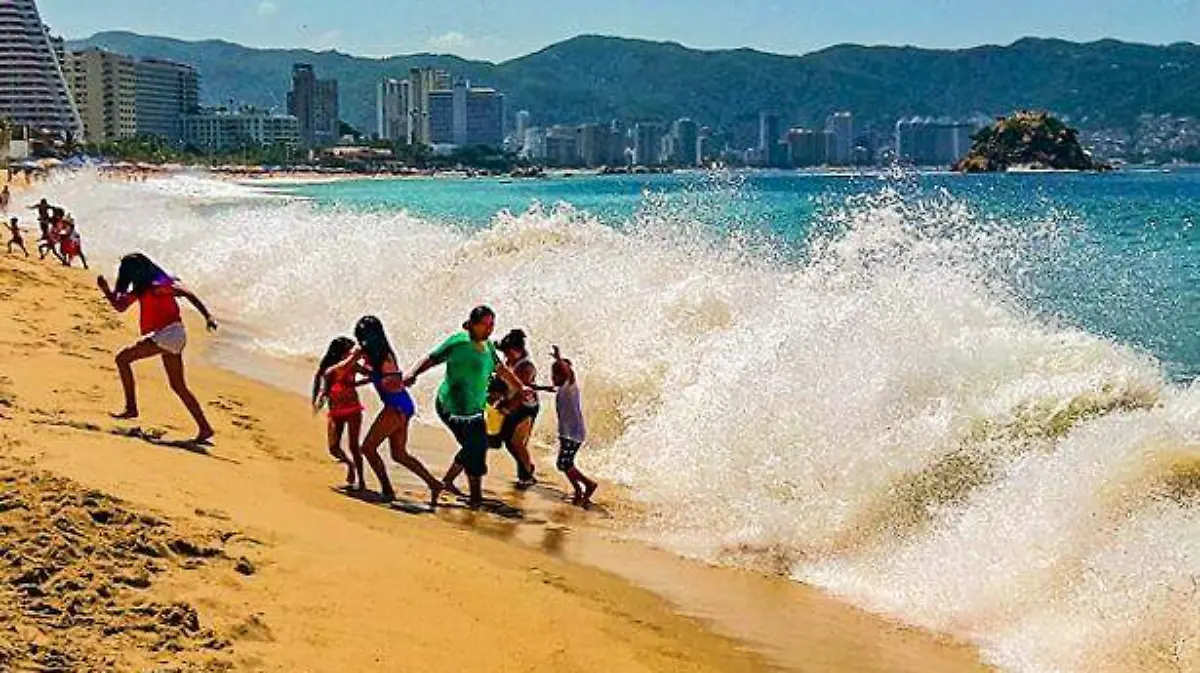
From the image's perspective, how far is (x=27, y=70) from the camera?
138 meters

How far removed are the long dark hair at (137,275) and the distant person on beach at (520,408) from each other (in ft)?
8.96

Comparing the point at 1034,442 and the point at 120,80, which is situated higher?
the point at 120,80

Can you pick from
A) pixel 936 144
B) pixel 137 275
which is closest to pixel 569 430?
pixel 137 275

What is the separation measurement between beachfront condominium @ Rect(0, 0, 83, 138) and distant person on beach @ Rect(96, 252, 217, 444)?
446 ft

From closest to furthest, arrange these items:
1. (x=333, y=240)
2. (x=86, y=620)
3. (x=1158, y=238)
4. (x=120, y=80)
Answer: (x=86, y=620)
(x=333, y=240)
(x=1158, y=238)
(x=120, y=80)

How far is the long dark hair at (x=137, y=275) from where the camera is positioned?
9820 millimetres

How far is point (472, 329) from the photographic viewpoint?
9.65m

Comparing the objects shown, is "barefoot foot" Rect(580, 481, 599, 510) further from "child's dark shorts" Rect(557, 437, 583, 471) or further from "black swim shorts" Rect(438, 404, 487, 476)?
"black swim shorts" Rect(438, 404, 487, 476)

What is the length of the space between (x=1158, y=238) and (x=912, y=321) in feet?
101

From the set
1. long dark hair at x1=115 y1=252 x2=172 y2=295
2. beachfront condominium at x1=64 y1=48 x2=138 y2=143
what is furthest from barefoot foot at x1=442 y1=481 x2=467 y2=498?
beachfront condominium at x1=64 y1=48 x2=138 y2=143

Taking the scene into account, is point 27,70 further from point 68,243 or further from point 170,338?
point 170,338

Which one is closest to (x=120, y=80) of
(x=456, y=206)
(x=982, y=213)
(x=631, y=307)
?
(x=456, y=206)

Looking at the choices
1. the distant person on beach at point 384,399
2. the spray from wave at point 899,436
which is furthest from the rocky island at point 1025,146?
the distant person on beach at point 384,399

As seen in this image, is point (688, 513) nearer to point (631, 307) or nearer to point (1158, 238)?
point (631, 307)
